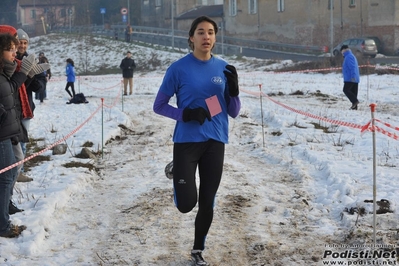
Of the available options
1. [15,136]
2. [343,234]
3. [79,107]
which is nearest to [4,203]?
[15,136]

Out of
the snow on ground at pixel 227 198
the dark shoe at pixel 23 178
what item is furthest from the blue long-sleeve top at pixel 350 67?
the dark shoe at pixel 23 178

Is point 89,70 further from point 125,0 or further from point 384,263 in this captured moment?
point 384,263

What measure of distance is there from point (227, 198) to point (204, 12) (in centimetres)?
6306

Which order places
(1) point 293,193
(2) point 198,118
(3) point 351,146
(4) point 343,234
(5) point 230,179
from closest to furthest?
(2) point 198,118 → (4) point 343,234 → (1) point 293,193 → (5) point 230,179 → (3) point 351,146

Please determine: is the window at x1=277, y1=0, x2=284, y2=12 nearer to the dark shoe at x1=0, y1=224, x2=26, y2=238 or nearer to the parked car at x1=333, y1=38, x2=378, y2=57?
the parked car at x1=333, y1=38, x2=378, y2=57

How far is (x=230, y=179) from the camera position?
8.39 metres

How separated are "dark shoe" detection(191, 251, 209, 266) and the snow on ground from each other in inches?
5.8

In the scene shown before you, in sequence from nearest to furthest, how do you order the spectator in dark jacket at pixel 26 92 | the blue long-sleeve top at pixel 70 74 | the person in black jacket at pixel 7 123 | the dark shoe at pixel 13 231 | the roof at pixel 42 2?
the person in black jacket at pixel 7 123 < the dark shoe at pixel 13 231 < the spectator in dark jacket at pixel 26 92 < the blue long-sleeve top at pixel 70 74 < the roof at pixel 42 2

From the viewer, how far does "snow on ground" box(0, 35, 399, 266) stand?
5520 mm

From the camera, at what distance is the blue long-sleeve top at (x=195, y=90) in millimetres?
5008

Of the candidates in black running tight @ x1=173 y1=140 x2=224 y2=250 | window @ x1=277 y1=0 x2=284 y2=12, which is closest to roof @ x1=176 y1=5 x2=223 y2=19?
window @ x1=277 y1=0 x2=284 y2=12

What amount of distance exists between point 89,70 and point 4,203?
4409 cm

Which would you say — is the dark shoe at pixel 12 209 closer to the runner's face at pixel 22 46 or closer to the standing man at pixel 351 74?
Result: the runner's face at pixel 22 46

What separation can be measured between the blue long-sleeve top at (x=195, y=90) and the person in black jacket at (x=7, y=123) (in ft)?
5.40
